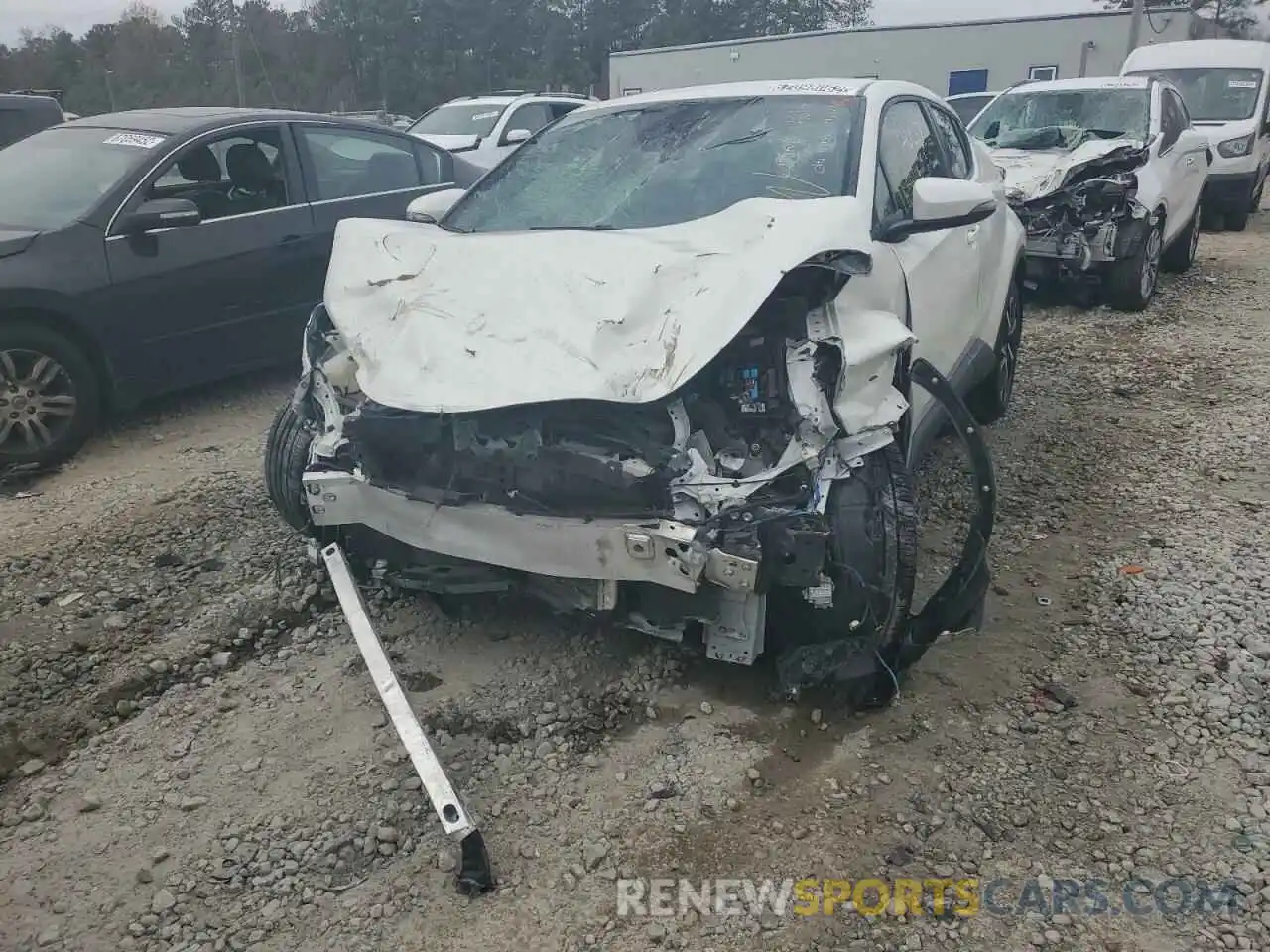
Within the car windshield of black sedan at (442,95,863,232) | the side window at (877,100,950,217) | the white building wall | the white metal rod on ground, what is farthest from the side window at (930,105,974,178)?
the white building wall

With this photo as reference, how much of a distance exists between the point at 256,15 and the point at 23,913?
42398 millimetres

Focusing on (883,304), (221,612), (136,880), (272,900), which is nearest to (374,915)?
(272,900)

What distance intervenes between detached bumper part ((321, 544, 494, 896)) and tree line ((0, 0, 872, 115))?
109 ft

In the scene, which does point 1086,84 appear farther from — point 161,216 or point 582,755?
point 582,755

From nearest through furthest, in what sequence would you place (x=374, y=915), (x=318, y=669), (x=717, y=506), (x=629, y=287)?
(x=374, y=915) → (x=717, y=506) → (x=629, y=287) → (x=318, y=669)

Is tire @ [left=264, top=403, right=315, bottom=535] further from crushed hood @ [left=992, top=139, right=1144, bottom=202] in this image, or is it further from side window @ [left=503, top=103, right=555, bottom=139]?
side window @ [left=503, top=103, right=555, bottom=139]

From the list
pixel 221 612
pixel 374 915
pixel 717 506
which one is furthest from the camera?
pixel 221 612

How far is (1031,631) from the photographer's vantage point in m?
3.44

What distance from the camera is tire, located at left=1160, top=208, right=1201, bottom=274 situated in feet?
29.4

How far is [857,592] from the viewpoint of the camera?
283 centimetres

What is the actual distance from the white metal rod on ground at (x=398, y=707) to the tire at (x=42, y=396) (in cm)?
252

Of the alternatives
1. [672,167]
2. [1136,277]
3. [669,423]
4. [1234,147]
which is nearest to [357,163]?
[672,167]

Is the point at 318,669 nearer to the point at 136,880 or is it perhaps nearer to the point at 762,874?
the point at 136,880

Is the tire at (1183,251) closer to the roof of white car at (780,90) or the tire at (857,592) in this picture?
the roof of white car at (780,90)
